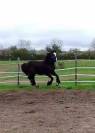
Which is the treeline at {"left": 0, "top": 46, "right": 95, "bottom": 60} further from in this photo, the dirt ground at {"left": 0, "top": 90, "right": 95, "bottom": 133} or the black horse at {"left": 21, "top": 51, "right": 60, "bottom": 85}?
the dirt ground at {"left": 0, "top": 90, "right": 95, "bottom": 133}

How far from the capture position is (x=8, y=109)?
1245 centimetres

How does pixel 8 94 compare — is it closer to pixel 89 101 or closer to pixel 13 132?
pixel 89 101

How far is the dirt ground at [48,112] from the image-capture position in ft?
30.2

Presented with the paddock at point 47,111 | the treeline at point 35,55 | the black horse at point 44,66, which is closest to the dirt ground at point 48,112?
the paddock at point 47,111

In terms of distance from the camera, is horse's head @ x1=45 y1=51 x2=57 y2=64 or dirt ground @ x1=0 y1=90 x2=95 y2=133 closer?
dirt ground @ x1=0 y1=90 x2=95 y2=133

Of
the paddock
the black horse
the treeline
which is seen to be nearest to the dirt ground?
the paddock

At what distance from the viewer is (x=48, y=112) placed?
11.4m

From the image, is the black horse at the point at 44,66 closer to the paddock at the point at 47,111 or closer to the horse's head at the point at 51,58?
the horse's head at the point at 51,58

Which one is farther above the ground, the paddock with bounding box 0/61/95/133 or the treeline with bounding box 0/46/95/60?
the treeline with bounding box 0/46/95/60

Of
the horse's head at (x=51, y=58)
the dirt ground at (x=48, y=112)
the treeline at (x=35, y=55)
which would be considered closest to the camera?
the dirt ground at (x=48, y=112)

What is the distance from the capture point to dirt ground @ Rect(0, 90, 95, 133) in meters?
9.22

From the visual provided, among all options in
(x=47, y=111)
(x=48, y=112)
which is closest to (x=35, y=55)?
(x=47, y=111)

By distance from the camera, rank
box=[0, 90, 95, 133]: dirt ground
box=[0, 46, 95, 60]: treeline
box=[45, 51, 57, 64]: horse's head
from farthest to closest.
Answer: box=[0, 46, 95, 60]: treeline < box=[45, 51, 57, 64]: horse's head < box=[0, 90, 95, 133]: dirt ground

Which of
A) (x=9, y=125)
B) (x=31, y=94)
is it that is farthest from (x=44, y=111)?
(x=31, y=94)
